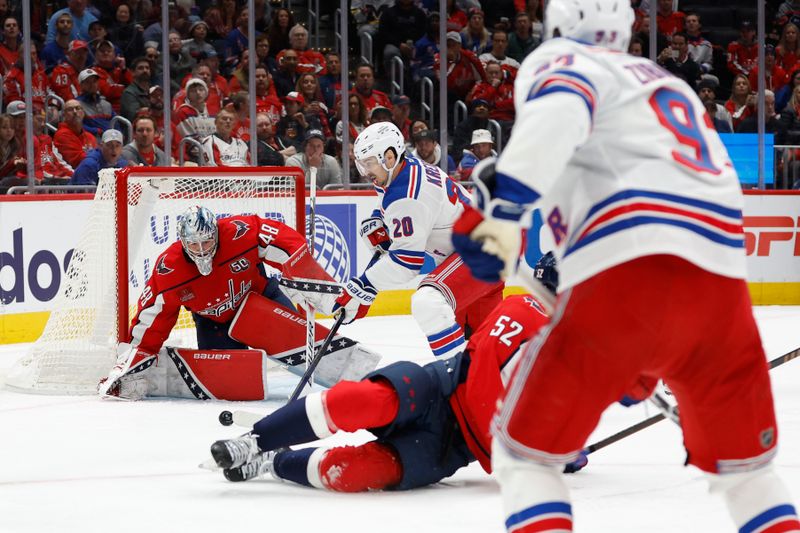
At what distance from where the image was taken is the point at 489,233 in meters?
1.92

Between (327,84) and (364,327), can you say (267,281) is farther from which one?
(327,84)

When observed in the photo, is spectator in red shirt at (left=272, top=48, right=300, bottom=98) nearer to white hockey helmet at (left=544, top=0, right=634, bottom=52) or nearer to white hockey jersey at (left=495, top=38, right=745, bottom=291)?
white hockey helmet at (left=544, top=0, right=634, bottom=52)

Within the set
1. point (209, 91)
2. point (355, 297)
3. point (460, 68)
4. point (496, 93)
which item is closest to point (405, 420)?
point (355, 297)

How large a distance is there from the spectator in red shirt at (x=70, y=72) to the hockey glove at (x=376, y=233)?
10.1 ft

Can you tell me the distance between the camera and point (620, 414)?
15.9 feet

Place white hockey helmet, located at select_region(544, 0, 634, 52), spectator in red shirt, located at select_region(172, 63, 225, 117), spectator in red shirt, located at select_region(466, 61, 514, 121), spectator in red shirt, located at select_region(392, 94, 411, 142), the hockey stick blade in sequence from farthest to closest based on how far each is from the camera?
spectator in red shirt, located at select_region(466, 61, 514, 121) → spectator in red shirt, located at select_region(392, 94, 411, 142) → spectator in red shirt, located at select_region(172, 63, 225, 117) → the hockey stick blade → white hockey helmet, located at select_region(544, 0, 634, 52)

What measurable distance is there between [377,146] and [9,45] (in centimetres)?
349

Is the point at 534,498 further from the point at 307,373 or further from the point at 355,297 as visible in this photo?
the point at 355,297

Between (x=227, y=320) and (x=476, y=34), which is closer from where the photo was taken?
(x=227, y=320)

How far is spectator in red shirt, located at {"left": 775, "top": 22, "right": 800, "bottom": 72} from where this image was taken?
10508 millimetres

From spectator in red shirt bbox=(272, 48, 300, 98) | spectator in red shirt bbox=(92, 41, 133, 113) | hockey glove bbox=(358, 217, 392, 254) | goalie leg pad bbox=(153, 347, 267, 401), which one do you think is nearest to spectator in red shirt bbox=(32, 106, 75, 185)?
spectator in red shirt bbox=(92, 41, 133, 113)

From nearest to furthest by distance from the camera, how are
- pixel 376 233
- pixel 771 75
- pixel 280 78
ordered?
pixel 376 233
pixel 280 78
pixel 771 75

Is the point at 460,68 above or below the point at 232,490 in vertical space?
above

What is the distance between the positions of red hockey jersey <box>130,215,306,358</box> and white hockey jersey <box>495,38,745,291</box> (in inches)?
128
